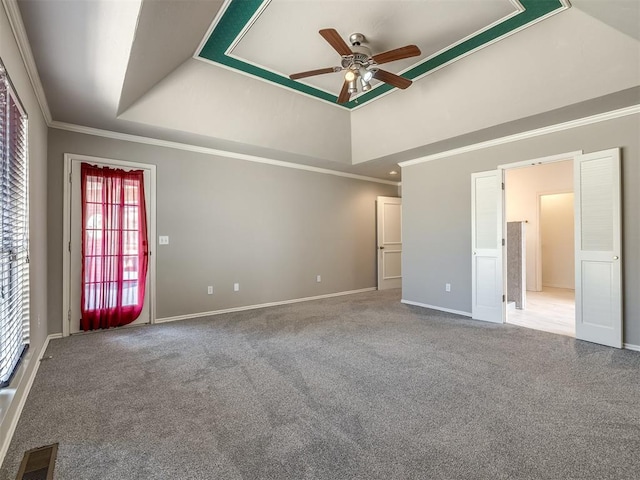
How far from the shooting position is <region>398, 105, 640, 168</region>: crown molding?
330 centimetres

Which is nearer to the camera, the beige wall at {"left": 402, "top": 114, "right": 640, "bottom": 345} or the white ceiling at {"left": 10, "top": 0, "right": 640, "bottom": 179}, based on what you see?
the white ceiling at {"left": 10, "top": 0, "right": 640, "bottom": 179}

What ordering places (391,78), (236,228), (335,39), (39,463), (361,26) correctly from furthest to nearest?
(236,228) → (391,78) → (361,26) → (335,39) → (39,463)

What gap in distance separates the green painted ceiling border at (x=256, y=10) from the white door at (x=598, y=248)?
1.76 metres

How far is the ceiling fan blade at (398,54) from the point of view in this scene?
264 cm

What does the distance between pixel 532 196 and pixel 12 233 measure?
8313 millimetres

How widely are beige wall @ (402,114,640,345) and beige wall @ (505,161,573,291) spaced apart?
247 cm

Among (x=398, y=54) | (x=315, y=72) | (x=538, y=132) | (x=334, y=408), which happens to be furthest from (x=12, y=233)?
(x=538, y=132)

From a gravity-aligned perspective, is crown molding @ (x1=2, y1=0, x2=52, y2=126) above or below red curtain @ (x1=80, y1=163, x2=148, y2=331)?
above

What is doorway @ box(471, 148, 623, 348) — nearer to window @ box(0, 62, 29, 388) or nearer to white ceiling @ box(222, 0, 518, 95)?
white ceiling @ box(222, 0, 518, 95)

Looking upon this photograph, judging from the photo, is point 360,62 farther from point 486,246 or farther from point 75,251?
point 75,251

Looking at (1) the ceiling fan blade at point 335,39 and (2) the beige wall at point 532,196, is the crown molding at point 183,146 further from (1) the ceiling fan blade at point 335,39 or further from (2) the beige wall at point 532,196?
(2) the beige wall at point 532,196

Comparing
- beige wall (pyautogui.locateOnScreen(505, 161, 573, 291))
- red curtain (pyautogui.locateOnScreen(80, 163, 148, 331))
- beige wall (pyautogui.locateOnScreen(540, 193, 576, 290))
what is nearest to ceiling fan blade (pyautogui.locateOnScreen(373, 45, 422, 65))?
red curtain (pyautogui.locateOnScreen(80, 163, 148, 331))

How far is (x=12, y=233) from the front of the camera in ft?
6.76

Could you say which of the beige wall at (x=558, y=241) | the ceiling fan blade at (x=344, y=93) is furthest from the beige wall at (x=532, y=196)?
the ceiling fan blade at (x=344, y=93)
